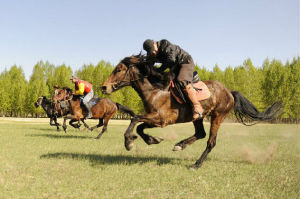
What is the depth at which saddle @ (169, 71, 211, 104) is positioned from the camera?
22.2ft

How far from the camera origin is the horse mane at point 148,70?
22.3ft

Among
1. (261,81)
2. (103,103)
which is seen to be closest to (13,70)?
(261,81)

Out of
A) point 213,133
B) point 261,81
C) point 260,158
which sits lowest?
point 260,158

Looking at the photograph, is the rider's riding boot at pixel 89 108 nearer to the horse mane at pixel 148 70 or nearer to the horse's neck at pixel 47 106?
the horse's neck at pixel 47 106

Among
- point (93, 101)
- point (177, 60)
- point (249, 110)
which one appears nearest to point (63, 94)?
point (93, 101)

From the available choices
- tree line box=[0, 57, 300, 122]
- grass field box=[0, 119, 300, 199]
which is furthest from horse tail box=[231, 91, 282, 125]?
tree line box=[0, 57, 300, 122]

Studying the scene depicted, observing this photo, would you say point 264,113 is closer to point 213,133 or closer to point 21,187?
point 213,133

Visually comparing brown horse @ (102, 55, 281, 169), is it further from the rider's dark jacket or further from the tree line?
the tree line

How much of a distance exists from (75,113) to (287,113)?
47.7 m

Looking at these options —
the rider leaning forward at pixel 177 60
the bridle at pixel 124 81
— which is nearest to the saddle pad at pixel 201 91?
the rider leaning forward at pixel 177 60

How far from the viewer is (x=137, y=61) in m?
6.81

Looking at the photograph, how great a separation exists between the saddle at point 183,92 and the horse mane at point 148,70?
0.23 metres

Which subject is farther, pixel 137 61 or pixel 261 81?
pixel 261 81

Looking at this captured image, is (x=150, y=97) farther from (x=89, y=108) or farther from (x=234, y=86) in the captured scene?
(x=234, y=86)
